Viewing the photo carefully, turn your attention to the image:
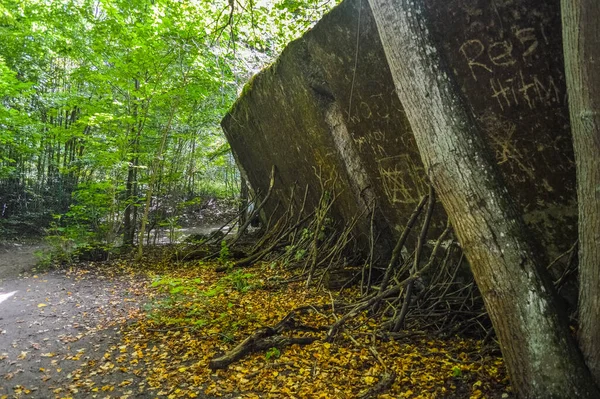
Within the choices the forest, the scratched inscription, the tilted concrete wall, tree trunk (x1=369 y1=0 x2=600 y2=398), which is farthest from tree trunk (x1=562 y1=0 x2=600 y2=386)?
the scratched inscription

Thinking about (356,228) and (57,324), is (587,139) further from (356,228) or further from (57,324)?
(57,324)

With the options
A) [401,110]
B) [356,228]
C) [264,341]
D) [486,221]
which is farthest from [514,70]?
[356,228]

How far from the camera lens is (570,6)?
2152mm

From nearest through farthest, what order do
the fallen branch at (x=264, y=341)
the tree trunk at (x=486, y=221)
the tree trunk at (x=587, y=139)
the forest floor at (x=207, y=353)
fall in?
1. the tree trunk at (x=587, y=139)
2. the tree trunk at (x=486, y=221)
3. the forest floor at (x=207, y=353)
4. the fallen branch at (x=264, y=341)

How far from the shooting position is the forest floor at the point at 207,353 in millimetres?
3248

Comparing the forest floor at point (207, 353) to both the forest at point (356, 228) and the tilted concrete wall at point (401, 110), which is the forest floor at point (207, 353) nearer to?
the forest at point (356, 228)

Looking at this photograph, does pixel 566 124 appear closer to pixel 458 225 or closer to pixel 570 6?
pixel 570 6

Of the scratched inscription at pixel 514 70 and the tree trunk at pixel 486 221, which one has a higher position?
the scratched inscription at pixel 514 70

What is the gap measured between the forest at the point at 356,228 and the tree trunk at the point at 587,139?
1 cm

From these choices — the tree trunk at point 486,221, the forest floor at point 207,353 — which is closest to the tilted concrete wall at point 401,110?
the tree trunk at point 486,221

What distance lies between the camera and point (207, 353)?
398cm

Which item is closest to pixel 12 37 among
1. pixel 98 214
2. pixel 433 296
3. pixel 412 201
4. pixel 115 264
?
pixel 98 214

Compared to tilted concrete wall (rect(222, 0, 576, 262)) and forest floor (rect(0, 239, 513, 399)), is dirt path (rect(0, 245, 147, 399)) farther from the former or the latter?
tilted concrete wall (rect(222, 0, 576, 262))

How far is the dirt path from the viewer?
369cm
